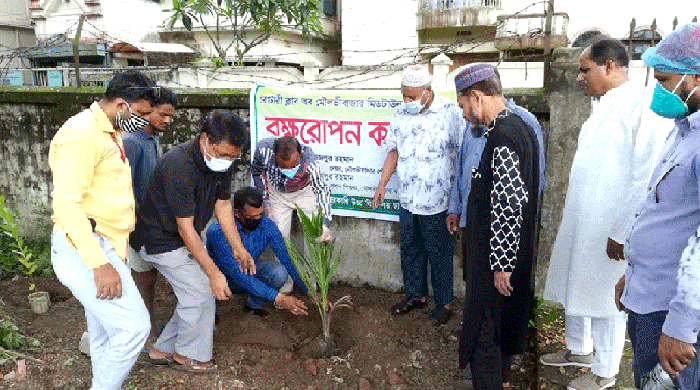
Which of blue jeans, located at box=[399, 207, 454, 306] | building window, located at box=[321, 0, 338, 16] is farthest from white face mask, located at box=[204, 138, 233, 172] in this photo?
building window, located at box=[321, 0, 338, 16]

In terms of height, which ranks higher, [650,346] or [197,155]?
[197,155]

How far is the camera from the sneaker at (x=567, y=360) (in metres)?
2.99

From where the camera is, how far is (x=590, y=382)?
2723mm

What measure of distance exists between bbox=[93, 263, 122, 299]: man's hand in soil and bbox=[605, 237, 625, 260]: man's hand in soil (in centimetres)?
241

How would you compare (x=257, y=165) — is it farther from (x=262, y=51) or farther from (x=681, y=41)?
(x=262, y=51)

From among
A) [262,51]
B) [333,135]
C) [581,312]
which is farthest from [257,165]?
[262,51]

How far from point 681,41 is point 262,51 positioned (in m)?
16.7

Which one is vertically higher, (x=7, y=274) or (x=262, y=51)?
(x=262, y=51)

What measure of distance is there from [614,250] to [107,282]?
245 cm

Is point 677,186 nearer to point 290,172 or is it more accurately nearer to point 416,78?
point 416,78

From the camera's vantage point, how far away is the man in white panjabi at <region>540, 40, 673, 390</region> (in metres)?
2.50

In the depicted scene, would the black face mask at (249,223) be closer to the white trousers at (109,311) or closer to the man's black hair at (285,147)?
the man's black hair at (285,147)

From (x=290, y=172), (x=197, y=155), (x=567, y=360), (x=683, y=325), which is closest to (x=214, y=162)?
(x=197, y=155)

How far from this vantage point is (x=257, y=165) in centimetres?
389
